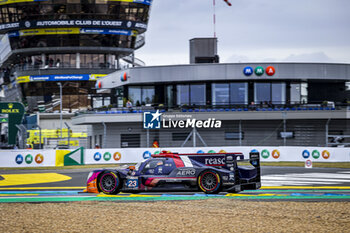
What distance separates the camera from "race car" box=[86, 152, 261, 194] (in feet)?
50.3

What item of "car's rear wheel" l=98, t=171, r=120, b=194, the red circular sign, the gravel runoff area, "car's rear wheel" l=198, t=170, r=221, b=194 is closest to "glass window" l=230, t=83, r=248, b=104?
the red circular sign

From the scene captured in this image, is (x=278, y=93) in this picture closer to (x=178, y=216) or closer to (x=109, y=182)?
(x=109, y=182)

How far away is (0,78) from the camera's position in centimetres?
11269

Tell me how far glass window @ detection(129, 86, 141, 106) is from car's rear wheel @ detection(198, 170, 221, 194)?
3130 centimetres

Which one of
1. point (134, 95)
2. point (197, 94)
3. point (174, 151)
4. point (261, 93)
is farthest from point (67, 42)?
point (174, 151)

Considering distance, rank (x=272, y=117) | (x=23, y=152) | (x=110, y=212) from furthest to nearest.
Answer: (x=272, y=117) < (x=23, y=152) < (x=110, y=212)

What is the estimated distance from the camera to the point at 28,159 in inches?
1305

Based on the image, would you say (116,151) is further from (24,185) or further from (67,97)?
(67,97)

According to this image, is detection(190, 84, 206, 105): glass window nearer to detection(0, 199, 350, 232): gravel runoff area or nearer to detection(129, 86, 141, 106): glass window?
detection(129, 86, 141, 106): glass window

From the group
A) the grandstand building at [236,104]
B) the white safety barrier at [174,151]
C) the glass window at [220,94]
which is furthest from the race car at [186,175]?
the glass window at [220,94]

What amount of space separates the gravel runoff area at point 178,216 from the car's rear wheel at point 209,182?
3.88 feet

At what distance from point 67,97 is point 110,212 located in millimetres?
72887

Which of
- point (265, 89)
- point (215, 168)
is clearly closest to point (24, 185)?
point (215, 168)

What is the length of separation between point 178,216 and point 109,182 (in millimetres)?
4726
